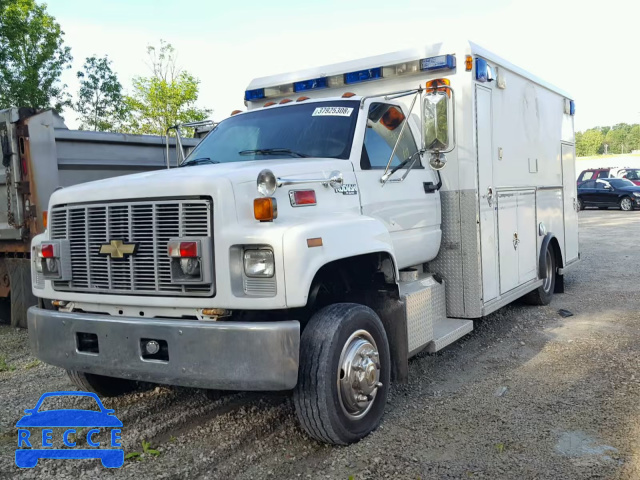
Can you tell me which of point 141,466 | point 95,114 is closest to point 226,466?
point 141,466

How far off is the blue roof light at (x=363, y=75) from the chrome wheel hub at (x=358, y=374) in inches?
108

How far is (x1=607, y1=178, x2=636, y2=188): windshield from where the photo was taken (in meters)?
24.9

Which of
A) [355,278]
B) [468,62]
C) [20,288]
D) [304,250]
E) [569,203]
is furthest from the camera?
[569,203]

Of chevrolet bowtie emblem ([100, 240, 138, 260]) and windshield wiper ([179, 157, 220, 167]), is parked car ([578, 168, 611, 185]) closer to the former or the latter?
windshield wiper ([179, 157, 220, 167])

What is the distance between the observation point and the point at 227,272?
3371 mm

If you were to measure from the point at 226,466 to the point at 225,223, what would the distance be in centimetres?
143

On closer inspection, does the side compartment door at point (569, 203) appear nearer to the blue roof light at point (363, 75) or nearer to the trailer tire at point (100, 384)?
the blue roof light at point (363, 75)

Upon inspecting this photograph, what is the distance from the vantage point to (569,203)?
Result: 336 inches

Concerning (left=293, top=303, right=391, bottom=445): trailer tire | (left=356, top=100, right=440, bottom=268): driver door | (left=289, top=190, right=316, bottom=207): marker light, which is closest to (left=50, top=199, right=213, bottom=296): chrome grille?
(left=289, top=190, right=316, bottom=207): marker light

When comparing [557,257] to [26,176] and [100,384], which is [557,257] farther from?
[26,176]

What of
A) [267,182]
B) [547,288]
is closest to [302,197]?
[267,182]

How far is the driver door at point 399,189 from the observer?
4496mm

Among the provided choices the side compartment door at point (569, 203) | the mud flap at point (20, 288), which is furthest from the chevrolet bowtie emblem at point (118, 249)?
the side compartment door at point (569, 203)

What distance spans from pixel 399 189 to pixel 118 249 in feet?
7.15
